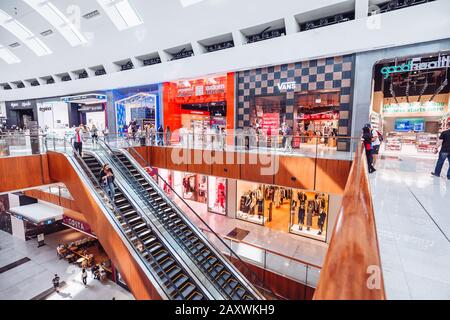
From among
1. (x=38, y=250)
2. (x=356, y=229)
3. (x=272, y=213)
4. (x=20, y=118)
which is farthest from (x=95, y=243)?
(x=20, y=118)

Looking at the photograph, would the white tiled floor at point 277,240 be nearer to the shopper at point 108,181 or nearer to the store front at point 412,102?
the shopper at point 108,181

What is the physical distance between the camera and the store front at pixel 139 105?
16.3 metres

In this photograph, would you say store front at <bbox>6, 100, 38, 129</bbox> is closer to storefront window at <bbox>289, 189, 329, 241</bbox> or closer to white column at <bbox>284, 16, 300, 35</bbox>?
white column at <bbox>284, 16, 300, 35</bbox>

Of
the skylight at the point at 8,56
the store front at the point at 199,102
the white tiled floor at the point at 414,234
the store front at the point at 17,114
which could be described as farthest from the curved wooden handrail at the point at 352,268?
the store front at the point at 17,114

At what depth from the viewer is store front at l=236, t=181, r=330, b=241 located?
1061 centimetres

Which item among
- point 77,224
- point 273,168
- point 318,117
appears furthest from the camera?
point 77,224

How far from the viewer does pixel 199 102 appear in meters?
15.2

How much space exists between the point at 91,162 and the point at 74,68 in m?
14.9

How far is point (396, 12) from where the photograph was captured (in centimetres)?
845

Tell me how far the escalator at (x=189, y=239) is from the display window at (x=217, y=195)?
17.5 ft

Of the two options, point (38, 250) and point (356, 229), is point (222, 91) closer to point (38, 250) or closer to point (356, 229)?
point (356, 229)

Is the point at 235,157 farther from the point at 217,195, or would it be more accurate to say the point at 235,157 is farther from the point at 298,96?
the point at 298,96

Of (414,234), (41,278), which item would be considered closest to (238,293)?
(414,234)

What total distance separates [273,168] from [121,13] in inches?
499
